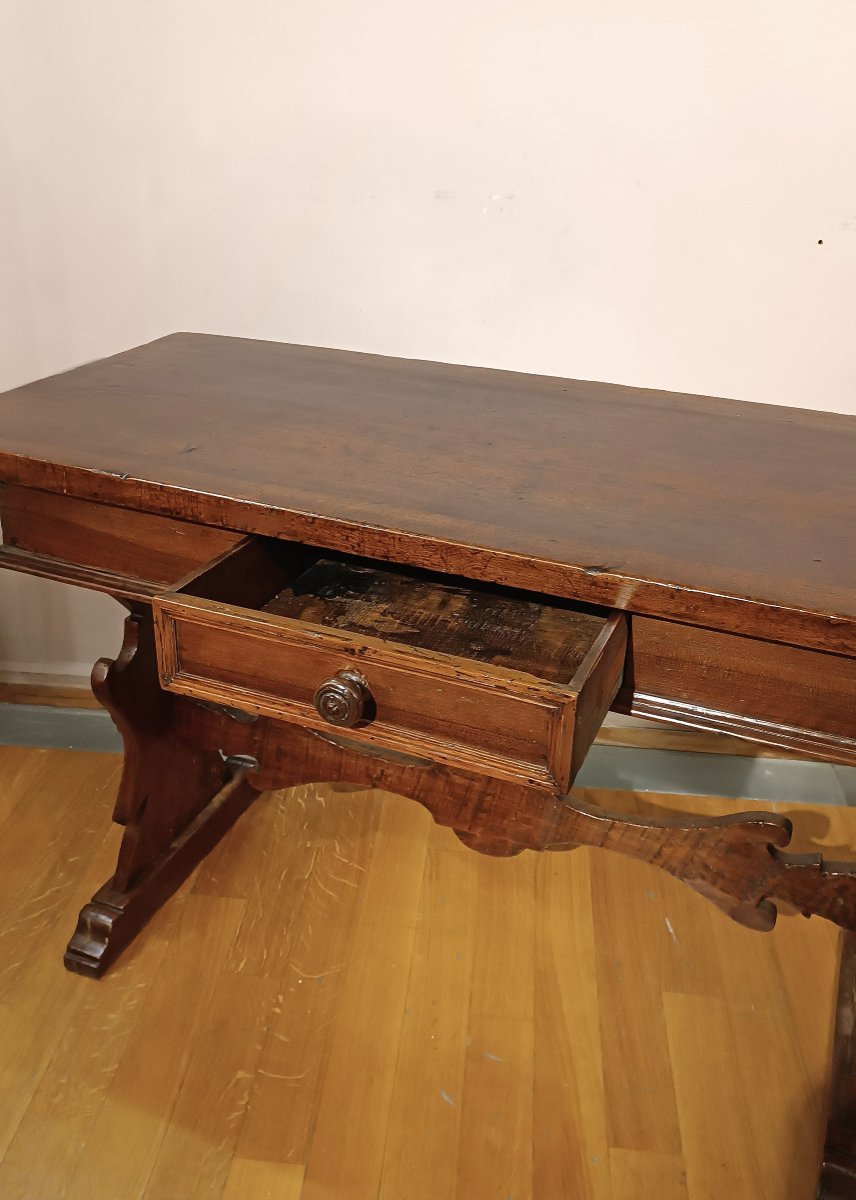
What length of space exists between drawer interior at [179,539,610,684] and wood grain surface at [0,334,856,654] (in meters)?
0.10

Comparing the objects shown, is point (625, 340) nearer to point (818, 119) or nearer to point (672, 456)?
point (818, 119)

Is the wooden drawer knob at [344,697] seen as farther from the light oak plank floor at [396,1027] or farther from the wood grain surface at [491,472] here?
the light oak plank floor at [396,1027]

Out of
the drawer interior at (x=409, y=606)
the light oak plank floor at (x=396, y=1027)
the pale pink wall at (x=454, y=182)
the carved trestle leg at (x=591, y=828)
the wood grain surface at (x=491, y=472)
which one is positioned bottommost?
the light oak plank floor at (x=396, y=1027)

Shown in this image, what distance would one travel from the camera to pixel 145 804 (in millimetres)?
1679

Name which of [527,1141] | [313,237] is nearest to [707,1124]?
[527,1141]

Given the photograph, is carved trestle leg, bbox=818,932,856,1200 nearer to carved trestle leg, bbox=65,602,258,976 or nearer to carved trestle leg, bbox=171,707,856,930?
carved trestle leg, bbox=171,707,856,930

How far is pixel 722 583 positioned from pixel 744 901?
46 centimetres

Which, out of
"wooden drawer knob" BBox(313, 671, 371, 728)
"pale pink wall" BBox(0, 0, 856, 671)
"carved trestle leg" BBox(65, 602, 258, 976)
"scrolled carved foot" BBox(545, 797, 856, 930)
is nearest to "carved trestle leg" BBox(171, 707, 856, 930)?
"scrolled carved foot" BBox(545, 797, 856, 930)

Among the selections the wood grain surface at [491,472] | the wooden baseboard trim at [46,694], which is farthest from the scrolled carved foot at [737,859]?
the wooden baseboard trim at [46,694]

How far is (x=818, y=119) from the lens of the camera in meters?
1.61

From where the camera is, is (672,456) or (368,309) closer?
(672,456)

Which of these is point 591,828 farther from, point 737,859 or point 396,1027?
point 396,1027

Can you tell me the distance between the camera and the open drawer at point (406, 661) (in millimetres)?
1014

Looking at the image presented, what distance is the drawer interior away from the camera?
3.83 ft
